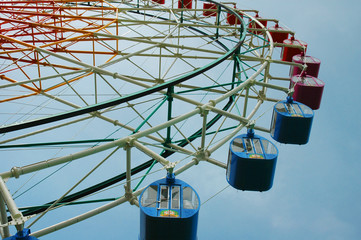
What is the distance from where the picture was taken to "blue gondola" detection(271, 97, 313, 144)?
20703 mm

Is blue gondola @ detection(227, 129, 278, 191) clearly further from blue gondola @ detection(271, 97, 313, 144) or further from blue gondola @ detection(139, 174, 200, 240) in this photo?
blue gondola @ detection(139, 174, 200, 240)

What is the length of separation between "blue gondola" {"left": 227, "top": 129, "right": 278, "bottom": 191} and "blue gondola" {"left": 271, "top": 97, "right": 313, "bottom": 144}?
3.34 m

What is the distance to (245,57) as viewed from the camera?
24234 mm

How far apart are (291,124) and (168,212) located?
10.2 m

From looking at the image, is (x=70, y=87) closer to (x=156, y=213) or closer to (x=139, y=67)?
(x=139, y=67)

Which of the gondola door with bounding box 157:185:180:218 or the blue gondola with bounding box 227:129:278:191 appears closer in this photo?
the gondola door with bounding box 157:185:180:218

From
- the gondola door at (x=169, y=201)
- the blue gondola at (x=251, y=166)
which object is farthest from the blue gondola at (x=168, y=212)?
the blue gondola at (x=251, y=166)

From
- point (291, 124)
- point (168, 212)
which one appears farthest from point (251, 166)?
point (168, 212)

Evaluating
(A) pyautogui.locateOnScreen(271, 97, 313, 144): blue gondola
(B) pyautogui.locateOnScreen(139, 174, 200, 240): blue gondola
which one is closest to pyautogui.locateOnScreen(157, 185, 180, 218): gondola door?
(B) pyautogui.locateOnScreen(139, 174, 200, 240): blue gondola

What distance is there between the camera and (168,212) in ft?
42.1

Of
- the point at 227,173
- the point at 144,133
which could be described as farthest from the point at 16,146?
the point at 227,173

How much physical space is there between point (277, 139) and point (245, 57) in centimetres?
570

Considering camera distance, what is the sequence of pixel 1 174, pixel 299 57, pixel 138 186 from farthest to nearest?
pixel 299 57 → pixel 138 186 → pixel 1 174

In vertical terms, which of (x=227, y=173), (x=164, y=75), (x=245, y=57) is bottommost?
(x=227, y=173)
